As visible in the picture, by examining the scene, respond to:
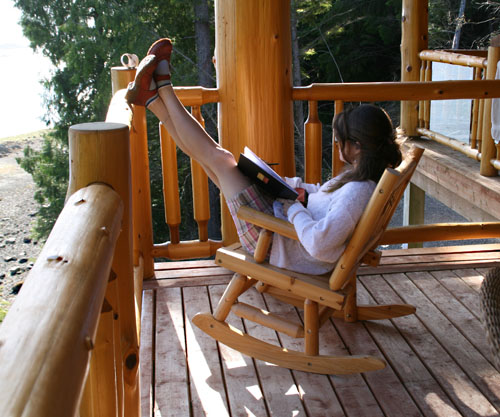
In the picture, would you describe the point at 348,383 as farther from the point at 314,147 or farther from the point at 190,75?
the point at 190,75

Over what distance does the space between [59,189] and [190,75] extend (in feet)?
14.7

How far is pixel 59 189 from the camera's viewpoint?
585 inches

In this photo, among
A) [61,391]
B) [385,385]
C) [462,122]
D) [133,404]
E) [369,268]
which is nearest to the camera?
[61,391]

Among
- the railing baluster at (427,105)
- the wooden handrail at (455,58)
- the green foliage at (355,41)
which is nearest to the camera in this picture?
the wooden handrail at (455,58)

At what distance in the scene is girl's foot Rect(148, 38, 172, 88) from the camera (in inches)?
97.5

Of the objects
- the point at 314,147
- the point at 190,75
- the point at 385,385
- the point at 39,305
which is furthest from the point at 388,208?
the point at 190,75

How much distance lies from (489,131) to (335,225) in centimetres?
319

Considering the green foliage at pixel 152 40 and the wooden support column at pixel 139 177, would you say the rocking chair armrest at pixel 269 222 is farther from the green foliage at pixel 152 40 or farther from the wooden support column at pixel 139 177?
the green foliage at pixel 152 40

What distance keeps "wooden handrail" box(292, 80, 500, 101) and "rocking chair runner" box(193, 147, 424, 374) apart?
77cm

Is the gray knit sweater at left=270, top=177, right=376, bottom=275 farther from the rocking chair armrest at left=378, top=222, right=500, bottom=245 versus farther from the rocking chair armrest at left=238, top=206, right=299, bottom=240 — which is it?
the rocking chair armrest at left=378, top=222, right=500, bottom=245

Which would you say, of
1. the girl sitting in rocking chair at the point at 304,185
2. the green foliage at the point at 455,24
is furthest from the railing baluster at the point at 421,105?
the green foliage at the point at 455,24

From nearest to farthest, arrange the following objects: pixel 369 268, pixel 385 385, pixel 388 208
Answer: pixel 388 208 → pixel 385 385 → pixel 369 268

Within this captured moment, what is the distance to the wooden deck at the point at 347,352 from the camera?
2203 mm

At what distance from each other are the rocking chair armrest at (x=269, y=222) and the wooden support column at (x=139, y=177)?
27.0 inches
